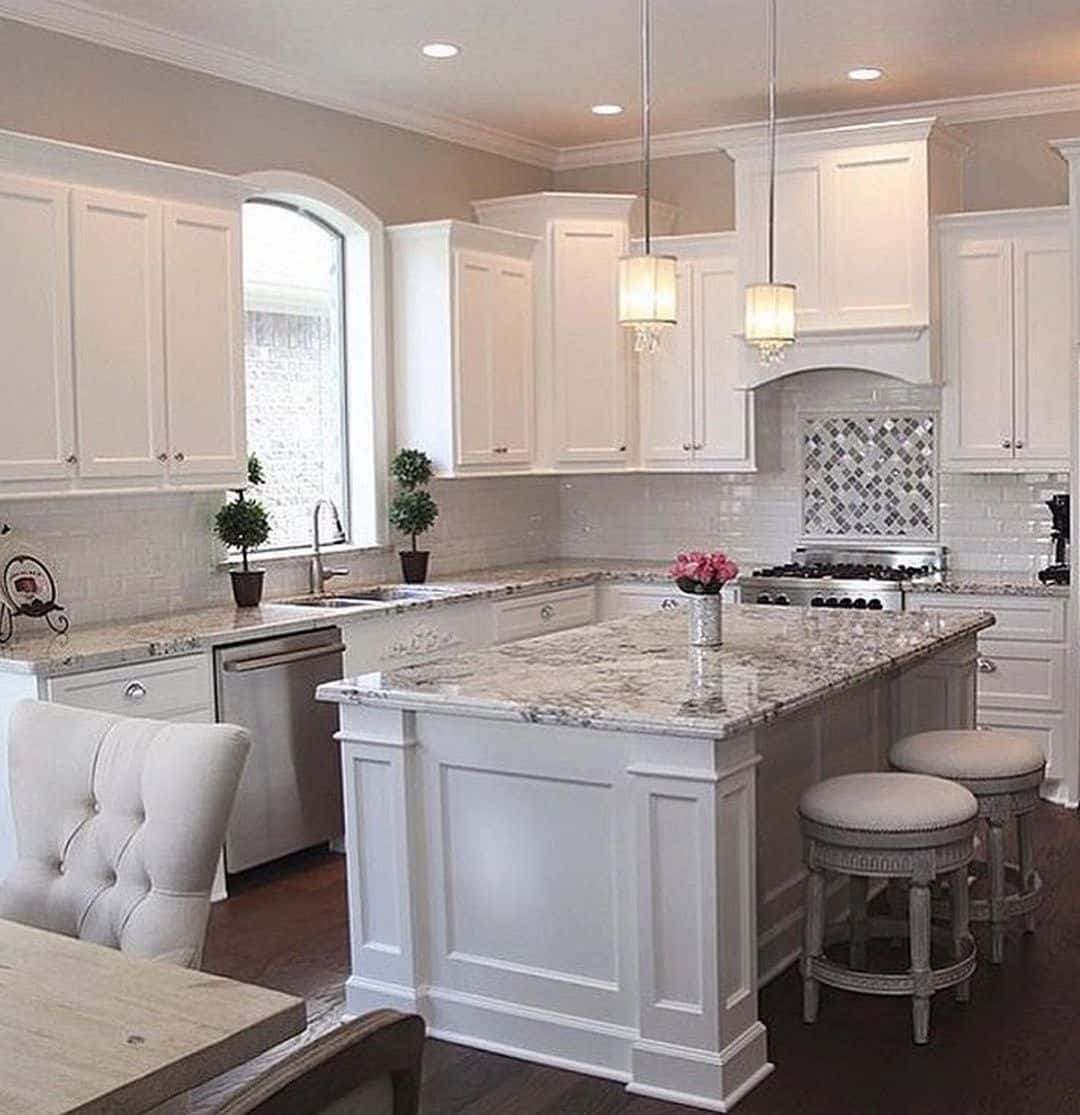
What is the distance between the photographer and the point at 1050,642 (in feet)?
20.1

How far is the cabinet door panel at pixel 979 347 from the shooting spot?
6.39 meters

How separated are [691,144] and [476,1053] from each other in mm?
Answer: 4993

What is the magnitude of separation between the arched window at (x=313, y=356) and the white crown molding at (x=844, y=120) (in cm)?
163

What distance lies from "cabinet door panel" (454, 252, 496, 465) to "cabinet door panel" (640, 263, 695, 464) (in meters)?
0.86

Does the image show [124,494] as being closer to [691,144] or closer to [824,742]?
[824,742]

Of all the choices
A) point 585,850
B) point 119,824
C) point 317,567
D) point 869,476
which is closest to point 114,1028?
point 119,824

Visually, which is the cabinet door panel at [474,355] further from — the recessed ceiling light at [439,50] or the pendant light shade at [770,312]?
the pendant light shade at [770,312]

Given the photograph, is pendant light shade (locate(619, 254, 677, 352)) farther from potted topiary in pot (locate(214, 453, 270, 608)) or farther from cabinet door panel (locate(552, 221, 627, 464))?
cabinet door panel (locate(552, 221, 627, 464))

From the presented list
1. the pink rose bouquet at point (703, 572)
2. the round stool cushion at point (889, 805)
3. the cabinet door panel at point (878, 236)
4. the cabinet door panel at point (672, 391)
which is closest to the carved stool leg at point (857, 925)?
the round stool cushion at point (889, 805)

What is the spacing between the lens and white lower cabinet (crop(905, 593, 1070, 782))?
20.0ft

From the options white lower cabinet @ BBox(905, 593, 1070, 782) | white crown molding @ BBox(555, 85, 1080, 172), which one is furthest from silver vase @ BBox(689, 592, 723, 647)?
white crown molding @ BBox(555, 85, 1080, 172)

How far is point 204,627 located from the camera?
5055 mm

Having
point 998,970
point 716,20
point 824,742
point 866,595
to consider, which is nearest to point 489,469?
point 866,595

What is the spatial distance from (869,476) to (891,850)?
12.0 feet
